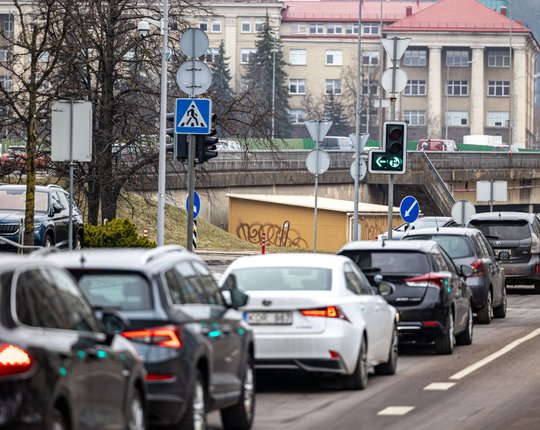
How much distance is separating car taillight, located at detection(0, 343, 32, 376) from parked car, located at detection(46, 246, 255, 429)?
292 centimetres

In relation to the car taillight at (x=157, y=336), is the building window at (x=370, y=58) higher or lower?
higher

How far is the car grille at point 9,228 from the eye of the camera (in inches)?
1275

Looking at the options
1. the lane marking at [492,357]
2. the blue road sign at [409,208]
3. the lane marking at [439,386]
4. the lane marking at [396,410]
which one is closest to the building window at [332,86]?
the blue road sign at [409,208]

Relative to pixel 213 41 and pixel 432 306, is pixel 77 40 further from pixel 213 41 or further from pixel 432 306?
pixel 213 41

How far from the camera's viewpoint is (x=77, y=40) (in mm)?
41188

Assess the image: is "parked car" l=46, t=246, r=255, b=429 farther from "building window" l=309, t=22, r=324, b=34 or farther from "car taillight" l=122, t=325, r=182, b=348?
"building window" l=309, t=22, r=324, b=34

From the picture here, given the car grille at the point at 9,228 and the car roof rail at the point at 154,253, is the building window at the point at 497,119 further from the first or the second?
the car roof rail at the point at 154,253

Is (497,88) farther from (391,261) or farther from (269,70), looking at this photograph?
(391,261)

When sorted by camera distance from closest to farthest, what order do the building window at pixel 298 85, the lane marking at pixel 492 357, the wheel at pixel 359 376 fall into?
the wheel at pixel 359 376 < the lane marking at pixel 492 357 < the building window at pixel 298 85

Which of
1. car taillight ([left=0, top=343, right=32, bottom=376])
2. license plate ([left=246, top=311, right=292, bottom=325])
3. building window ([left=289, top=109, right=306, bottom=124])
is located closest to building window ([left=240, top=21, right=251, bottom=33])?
building window ([left=289, top=109, right=306, bottom=124])

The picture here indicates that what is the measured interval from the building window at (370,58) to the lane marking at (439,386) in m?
154

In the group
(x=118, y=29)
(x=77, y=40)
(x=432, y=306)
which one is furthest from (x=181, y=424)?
(x=118, y=29)

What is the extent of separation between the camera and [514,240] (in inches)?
1390

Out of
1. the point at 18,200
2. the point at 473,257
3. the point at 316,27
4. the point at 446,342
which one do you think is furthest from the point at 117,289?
the point at 316,27
